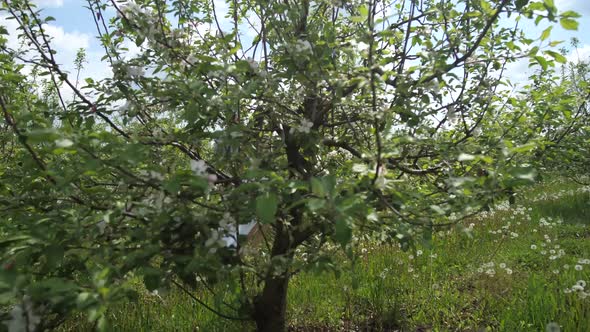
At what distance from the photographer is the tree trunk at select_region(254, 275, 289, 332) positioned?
2521 millimetres

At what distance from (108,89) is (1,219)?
0.75 m

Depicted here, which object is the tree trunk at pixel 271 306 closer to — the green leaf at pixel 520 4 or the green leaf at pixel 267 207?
the green leaf at pixel 267 207

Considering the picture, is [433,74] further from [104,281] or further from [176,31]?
[104,281]

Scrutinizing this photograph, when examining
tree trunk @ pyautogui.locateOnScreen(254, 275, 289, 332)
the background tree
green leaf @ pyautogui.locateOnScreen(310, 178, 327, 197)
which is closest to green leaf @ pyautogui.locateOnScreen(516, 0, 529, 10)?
the background tree

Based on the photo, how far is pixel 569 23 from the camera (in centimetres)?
151

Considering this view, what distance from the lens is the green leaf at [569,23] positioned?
150cm

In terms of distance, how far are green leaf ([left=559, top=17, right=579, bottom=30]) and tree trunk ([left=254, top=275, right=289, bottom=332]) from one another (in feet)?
5.86

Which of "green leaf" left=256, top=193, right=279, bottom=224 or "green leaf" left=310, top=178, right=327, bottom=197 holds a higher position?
"green leaf" left=310, top=178, right=327, bottom=197

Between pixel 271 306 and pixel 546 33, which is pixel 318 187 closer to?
pixel 546 33

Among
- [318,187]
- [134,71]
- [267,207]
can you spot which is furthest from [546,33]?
[134,71]

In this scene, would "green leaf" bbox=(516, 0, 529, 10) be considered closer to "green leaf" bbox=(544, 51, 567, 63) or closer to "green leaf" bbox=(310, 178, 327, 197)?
"green leaf" bbox=(544, 51, 567, 63)

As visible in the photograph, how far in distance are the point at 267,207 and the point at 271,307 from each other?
1.51 meters

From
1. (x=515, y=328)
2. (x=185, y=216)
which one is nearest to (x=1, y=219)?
(x=185, y=216)

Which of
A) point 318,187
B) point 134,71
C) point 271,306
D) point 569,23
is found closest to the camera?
point 318,187
